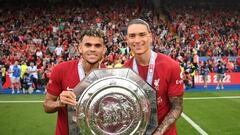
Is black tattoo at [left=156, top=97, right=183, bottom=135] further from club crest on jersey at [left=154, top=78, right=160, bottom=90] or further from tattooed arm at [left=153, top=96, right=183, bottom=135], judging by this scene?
club crest on jersey at [left=154, top=78, right=160, bottom=90]

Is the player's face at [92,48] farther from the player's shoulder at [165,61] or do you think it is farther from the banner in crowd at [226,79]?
the banner in crowd at [226,79]

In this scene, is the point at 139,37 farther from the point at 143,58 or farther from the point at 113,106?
the point at 113,106

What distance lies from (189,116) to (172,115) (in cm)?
650

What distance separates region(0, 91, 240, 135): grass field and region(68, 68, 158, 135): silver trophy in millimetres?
5148

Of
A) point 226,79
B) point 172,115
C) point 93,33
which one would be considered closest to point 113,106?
point 172,115

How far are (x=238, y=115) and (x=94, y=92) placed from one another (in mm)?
7718

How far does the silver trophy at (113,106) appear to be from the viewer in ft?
7.36

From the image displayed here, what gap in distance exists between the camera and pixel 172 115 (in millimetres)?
2629

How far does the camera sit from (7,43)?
63.4ft

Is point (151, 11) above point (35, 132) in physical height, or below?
above

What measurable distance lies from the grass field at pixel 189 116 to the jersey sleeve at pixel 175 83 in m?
4.64

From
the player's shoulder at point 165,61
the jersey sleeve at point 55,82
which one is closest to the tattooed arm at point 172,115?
the player's shoulder at point 165,61

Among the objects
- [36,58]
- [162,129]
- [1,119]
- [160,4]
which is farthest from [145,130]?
[160,4]

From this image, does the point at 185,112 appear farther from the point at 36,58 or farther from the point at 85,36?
the point at 36,58
